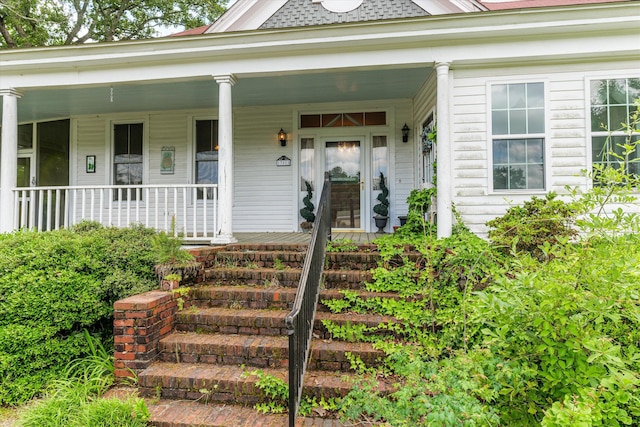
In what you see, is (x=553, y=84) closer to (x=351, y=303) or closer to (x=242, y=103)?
(x=351, y=303)

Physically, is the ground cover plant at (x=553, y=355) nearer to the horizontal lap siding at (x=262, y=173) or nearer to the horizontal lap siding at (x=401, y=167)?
the horizontal lap siding at (x=401, y=167)

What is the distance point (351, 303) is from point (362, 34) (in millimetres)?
3492

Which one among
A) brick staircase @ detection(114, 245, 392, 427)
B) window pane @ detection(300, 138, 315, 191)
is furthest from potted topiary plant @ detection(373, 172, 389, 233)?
brick staircase @ detection(114, 245, 392, 427)

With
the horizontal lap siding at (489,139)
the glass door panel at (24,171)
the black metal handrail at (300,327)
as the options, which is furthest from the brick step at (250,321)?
the glass door panel at (24,171)

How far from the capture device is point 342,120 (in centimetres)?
705

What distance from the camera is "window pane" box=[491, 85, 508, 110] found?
490 centimetres

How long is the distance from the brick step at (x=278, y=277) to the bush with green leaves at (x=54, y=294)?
0.73 metres

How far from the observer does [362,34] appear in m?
4.53

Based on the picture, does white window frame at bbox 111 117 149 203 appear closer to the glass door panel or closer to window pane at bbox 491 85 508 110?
the glass door panel

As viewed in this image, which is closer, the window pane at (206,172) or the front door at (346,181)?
the front door at (346,181)

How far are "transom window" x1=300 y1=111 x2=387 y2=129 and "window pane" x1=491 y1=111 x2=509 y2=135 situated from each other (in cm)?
237

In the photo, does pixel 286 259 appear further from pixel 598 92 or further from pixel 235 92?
pixel 598 92

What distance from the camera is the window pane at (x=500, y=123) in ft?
16.1

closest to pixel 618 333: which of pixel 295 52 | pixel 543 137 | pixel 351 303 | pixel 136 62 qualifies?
pixel 351 303
